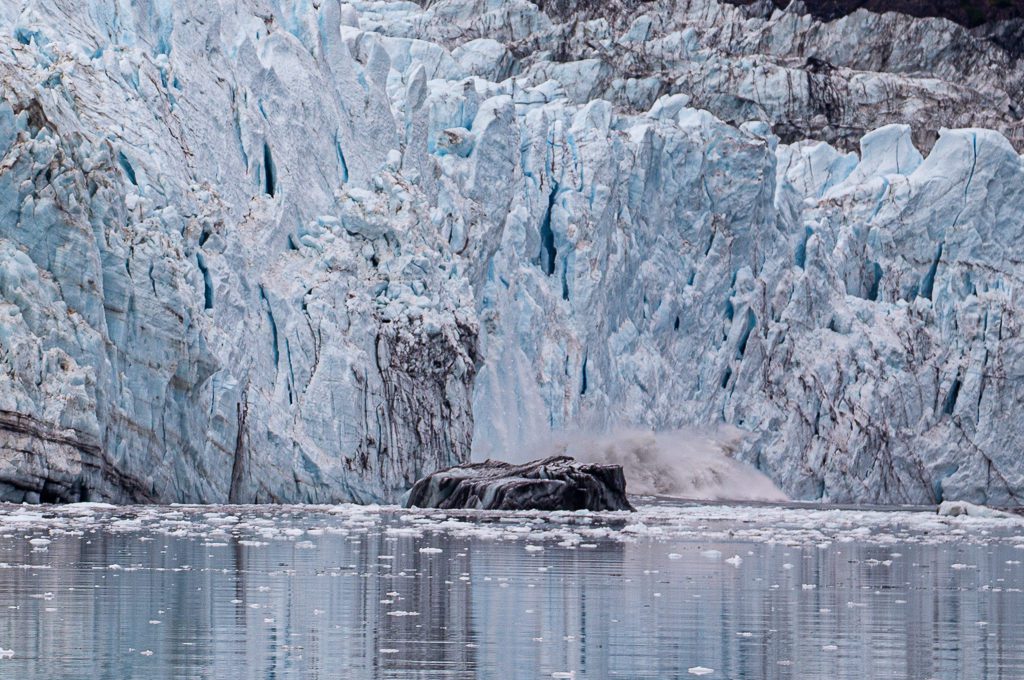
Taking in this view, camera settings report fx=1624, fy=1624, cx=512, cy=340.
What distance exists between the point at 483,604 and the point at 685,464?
24062 mm

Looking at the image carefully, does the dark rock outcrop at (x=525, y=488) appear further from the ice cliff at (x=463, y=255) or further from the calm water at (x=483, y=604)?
the calm water at (x=483, y=604)

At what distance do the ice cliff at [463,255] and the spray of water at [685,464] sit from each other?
388 millimetres

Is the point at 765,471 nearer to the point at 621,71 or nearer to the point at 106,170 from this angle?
the point at 621,71

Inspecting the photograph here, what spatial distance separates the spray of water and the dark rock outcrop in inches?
326

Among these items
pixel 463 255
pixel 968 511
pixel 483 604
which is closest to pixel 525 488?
pixel 463 255

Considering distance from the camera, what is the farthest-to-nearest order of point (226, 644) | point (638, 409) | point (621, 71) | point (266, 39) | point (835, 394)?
1. point (621, 71)
2. point (835, 394)
3. point (638, 409)
4. point (266, 39)
5. point (226, 644)

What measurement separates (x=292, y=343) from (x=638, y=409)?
1042 centimetres

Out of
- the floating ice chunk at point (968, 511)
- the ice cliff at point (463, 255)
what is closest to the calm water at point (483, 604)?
the ice cliff at point (463, 255)

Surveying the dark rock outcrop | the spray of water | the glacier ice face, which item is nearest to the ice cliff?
the glacier ice face

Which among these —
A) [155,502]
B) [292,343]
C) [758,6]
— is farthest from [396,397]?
[758,6]

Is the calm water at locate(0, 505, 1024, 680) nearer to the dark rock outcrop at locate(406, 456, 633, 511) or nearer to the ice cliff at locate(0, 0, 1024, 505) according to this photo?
the ice cliff at locate(0, 0, 1024, 505)

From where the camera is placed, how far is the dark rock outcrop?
72.3 ft

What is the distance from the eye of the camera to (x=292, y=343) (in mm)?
24031

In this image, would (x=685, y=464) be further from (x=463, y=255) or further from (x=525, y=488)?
(x=525, y=488)
